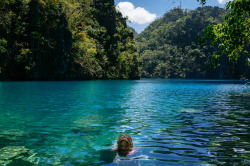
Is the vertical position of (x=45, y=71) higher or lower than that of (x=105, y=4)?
lower

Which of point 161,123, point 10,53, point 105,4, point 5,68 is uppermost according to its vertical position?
point 105,4

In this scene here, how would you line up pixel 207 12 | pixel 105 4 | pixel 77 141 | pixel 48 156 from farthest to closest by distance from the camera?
pixel 207 12 → pixel 105 4 → pixel 77 141 → pixel 48 156

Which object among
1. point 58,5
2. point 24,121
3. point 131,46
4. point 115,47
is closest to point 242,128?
point 24,121

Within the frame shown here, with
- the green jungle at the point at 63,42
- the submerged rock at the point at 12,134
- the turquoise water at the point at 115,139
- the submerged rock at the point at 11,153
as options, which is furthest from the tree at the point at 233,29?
the green jungle at the point at 63,42

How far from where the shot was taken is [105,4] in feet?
229

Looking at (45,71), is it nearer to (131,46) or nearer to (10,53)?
(10,53)

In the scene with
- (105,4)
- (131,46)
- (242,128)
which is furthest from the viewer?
(131,46)

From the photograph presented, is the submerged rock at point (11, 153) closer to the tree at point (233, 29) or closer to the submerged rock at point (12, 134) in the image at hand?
the submerged rock at point (12, 134)

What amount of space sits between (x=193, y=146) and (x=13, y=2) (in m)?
48.6

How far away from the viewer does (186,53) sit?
11869 cm

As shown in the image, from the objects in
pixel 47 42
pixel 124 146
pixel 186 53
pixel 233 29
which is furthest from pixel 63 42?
pixel 186 53

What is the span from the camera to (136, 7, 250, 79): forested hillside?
356 ft

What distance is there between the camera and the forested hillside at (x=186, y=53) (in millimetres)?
108500

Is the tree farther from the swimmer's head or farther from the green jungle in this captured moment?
the green jungle
